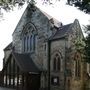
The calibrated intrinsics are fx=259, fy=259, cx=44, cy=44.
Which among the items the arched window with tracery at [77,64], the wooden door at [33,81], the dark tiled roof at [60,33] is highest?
the dark tiled roof at [60,33]

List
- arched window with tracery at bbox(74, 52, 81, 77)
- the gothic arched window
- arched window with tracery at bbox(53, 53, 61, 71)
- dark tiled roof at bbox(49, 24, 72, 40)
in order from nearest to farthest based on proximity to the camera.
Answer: dark tiled roof at bbox(49, 24, 72, 40) → arched window with tracery at bbox(53, 53, 61, 71) → arched window with tracery at bbox(74, 52, 81, 77) → the gothic arched window

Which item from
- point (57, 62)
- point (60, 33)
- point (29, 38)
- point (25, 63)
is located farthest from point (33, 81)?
point (60, 33)

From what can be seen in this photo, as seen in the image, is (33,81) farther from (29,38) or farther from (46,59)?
(29,38)

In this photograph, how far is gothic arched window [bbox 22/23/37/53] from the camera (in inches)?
1560

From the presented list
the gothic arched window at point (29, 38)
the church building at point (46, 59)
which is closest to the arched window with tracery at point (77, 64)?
the church building at point (46, 59)

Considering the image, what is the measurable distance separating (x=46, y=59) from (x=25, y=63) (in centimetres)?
363

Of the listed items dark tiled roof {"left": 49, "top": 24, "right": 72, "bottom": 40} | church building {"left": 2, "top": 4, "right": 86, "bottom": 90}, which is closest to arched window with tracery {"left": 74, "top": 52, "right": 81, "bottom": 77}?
church building {"left": 2, "top": 4, "right": 86, "bottom": 90}

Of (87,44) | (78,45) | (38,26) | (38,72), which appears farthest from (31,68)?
(87,44)

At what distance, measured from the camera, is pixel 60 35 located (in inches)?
1356

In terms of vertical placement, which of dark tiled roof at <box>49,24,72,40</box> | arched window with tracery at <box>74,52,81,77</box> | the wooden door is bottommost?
the wooden door

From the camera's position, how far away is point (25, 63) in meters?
37.8

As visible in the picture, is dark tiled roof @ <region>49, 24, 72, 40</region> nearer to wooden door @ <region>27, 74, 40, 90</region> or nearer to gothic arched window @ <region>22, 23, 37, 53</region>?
gothic arched window @ <region>22, 23, 37, 53</region>

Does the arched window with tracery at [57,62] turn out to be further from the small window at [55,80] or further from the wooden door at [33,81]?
the wooden door at [33,81]

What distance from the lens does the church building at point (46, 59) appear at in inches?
1308
